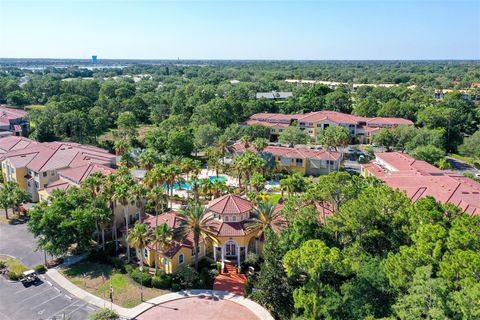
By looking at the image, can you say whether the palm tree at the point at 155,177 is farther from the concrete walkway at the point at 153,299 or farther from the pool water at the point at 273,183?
the pool water at the point at 273,183

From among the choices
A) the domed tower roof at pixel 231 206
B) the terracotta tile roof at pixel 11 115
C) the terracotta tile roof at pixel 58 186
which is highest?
the terracotta tile roof at pixel 11 115

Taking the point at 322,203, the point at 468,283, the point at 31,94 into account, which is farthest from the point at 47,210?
the point at 31,94

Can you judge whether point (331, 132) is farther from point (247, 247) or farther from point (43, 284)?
point (43, 284)

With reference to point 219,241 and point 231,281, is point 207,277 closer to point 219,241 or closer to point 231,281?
point 231,281

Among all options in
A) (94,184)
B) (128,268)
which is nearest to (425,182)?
(128,268)

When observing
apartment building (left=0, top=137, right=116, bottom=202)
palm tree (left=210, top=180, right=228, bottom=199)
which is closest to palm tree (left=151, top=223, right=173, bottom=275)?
palm tree (left=210, top=180, right=228, bottom=199)

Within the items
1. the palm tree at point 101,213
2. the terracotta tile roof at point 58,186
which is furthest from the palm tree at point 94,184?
the terracotta tile roof at point 58,186

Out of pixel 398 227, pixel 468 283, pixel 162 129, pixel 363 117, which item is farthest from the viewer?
pixel 363 117

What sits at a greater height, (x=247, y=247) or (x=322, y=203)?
(x=322, y=203)
